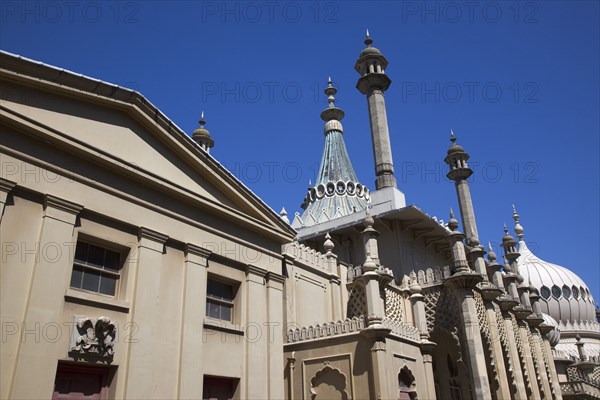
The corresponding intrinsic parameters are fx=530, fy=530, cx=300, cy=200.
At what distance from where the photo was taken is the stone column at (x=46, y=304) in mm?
10352

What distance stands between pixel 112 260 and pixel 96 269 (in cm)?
53

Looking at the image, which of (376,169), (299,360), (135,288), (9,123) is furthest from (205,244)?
(376,169)

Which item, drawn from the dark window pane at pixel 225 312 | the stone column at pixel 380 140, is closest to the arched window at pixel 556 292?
the stone column at pixel 380 140

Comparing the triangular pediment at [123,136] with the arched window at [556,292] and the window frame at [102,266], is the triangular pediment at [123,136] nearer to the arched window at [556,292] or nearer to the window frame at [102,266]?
the window frame at [102,266]

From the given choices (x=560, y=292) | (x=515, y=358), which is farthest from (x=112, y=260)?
(x=560, y=292)

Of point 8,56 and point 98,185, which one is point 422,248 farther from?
point 8,56

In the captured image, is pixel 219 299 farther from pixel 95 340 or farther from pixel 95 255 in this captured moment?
pixel 95 340

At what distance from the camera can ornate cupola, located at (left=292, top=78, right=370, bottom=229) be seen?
30041 millimetres

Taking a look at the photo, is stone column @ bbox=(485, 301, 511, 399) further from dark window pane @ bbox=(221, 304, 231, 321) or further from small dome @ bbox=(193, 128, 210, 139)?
small dome @ bbox=(193, 128, 210, 139)

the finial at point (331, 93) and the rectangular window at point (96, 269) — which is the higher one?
the finial at point (331, 93)

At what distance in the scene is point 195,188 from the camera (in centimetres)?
1558

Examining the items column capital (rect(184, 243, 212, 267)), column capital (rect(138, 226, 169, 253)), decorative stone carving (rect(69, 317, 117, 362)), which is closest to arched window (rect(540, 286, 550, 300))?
column capital (rect(184, 243, 212, 267))

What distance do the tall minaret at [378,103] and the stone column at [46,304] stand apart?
1950cm

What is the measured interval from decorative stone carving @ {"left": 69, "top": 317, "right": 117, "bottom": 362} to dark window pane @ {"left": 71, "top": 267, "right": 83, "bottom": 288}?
0.96m
